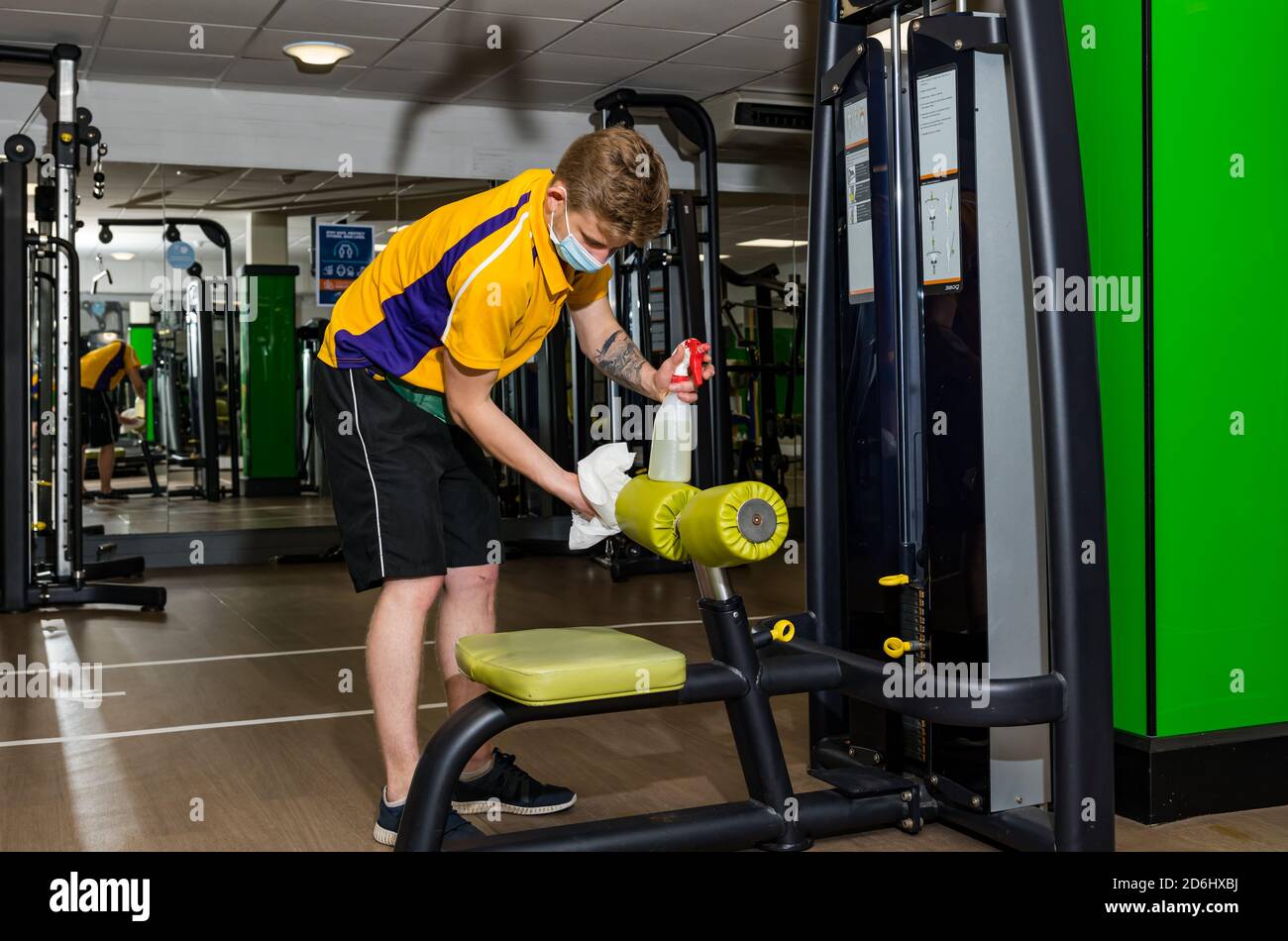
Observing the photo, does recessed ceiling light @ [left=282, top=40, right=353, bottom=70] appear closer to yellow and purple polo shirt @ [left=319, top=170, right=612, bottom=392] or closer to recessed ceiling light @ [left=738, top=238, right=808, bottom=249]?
recessed ceiling light @ [left=738, top=238, right=808, bottom=249]

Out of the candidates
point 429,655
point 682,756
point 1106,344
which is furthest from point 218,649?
point 1106,344

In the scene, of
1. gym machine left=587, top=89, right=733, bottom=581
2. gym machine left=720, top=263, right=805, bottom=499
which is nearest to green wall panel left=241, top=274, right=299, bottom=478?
gym machine left=587, top=89, right=733, bottom=581

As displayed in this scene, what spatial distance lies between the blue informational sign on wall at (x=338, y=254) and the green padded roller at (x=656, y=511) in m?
5.45

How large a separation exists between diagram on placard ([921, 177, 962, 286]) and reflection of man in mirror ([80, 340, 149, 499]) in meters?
6.31

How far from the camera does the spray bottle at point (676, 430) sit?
1.89 meters

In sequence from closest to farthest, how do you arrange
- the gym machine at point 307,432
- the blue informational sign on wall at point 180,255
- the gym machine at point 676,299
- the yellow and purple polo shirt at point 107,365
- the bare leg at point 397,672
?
1. the bare leg at point 397,672
2. the gym machine at point 676,299
3. the blue informational sign on wall at point 180,255
4. the gym machine at point 307,432
5. the yellow and purple polo shirt at point 107,365

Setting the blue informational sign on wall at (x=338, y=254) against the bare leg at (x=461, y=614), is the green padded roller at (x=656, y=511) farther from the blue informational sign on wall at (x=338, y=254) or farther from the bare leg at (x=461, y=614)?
the blue informational sign on wall at (x=338, y=254)

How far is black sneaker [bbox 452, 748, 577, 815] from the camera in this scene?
98.8 inches

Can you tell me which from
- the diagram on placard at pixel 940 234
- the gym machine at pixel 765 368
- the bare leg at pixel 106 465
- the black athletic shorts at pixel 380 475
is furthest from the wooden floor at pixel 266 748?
the bare leg at pixel 106 465

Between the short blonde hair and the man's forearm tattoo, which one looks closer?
the short blonde hair

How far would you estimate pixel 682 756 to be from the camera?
2.90 meters

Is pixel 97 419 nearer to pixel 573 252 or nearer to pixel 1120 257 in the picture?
pixel 573 252

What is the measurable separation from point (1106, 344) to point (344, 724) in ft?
6.75
